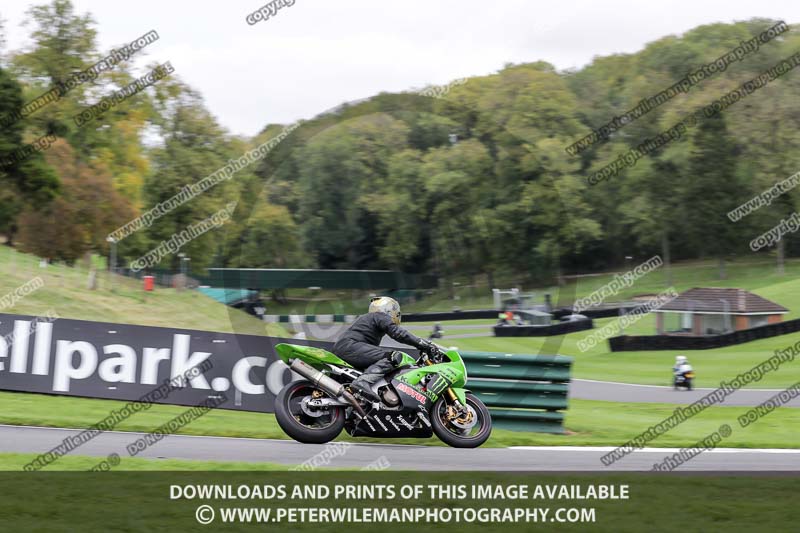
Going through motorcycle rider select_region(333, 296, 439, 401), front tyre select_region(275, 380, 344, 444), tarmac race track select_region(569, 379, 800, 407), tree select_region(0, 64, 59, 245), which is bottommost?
tarmac race track select_region(569, 379, 800, 407)

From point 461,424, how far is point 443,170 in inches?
129

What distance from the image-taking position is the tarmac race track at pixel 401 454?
343 inches

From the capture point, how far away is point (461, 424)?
29.5 ft

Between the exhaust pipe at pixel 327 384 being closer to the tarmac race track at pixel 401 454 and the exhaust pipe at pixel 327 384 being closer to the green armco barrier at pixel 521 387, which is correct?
the tarmac race track at pixel 401 454

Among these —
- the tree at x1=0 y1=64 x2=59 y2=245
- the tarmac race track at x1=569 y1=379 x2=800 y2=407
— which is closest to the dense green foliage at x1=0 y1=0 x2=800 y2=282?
the tree at x1=0 y1=64 x2=59 y2=245

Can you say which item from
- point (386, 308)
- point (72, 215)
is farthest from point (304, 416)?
point (72, 215)

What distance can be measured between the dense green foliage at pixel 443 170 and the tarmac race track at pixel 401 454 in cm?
220

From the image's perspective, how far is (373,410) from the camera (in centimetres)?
871

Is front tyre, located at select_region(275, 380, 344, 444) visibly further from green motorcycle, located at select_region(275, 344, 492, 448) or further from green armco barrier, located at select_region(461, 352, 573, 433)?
green armco barrier, located at select_region(461, 352, 573, 433)

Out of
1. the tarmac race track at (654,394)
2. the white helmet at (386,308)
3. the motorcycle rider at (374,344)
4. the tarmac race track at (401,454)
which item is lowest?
the tarmac race track at (654,394)

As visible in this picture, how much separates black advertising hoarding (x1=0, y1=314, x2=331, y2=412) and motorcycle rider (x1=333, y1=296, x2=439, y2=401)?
3506 mm

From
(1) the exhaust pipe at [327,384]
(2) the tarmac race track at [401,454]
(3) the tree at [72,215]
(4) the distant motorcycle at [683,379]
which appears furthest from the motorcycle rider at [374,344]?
(3) the tree at [72,215]

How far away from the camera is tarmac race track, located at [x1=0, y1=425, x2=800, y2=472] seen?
8703 mm
